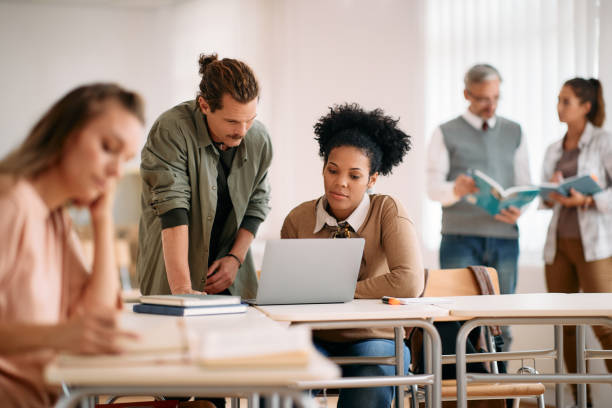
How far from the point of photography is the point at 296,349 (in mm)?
1171

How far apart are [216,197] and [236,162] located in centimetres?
16

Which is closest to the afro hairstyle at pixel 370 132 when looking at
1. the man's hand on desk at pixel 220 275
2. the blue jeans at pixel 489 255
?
the man's hand on desk at pixel 220 275

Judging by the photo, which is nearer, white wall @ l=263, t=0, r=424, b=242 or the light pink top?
the light pink top

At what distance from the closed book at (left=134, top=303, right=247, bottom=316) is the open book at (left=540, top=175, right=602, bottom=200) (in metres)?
2.09

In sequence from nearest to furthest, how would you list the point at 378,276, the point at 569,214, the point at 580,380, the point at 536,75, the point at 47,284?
the point at 47,284
the point at 580,380
the point at 378,276
the point at 569,214
the point at 536,75

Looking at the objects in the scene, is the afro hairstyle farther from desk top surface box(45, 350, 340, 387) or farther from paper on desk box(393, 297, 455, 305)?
desk top surface box(45, 350, 340, 387)

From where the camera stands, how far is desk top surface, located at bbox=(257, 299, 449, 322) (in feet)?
6.16

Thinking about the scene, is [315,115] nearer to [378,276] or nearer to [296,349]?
[378,276]

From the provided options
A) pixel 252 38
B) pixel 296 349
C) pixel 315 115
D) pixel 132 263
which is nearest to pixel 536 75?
Answer: pixel 315 115

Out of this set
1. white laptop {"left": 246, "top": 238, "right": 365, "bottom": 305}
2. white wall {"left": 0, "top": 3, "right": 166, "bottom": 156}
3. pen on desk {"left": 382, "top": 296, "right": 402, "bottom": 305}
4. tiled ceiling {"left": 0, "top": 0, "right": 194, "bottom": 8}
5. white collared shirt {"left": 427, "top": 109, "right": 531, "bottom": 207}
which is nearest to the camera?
white laptop {"left": 246, "top": 238, "right": 365, "bottom": 305}

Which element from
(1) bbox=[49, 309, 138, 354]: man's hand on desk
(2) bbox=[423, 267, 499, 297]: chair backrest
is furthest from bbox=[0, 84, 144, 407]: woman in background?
(2) bbox=[423, 267, 499, 297]: chair backrest

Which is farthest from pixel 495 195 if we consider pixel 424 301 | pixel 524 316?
pixel 524 316

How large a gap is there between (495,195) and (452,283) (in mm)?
844

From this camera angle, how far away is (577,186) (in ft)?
11.3
